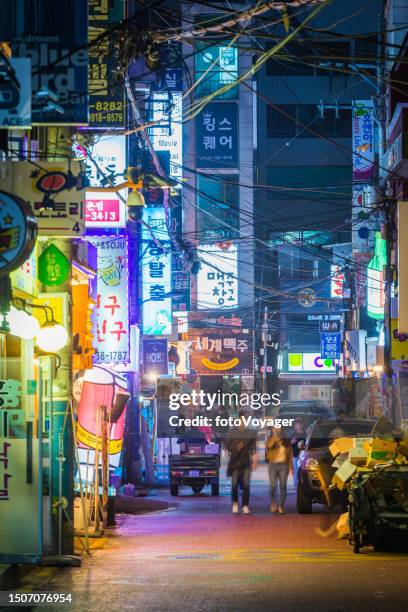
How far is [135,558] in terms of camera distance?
1538 cm

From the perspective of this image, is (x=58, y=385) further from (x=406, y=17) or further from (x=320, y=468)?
(x=406, y=17)

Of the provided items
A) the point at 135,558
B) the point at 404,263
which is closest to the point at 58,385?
the point at 135,558

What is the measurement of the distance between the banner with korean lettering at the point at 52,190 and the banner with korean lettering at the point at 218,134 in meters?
42.2

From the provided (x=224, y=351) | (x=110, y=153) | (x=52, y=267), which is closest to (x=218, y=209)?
(x=224, y=351)

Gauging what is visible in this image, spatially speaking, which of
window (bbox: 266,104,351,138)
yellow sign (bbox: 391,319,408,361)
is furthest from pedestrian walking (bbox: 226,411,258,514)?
window (bbox: 266,104,351,138)

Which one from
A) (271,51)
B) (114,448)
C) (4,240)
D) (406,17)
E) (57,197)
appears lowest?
(114,448)

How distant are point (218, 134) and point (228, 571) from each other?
47.0 meters

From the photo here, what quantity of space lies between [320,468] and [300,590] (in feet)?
31.8

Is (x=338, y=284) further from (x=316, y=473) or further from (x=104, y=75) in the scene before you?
(x=104, y=75)

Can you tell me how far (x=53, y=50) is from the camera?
1338 cm

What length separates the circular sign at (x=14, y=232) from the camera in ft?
34.2

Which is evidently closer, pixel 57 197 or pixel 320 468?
pixel 57 197

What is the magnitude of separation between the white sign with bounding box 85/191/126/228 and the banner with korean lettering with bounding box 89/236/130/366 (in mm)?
1052

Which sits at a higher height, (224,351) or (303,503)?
(224,351)
